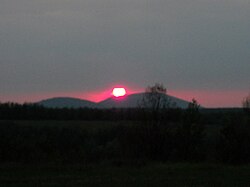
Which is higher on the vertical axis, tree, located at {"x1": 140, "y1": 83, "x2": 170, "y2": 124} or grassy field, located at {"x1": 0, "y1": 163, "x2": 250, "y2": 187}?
tree, located at {"x1": 140, "y1": 83, "x2": 170, "y2": 124}

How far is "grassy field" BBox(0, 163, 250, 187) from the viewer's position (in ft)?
78.2

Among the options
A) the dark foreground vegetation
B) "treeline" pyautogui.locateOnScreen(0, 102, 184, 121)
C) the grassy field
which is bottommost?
the grassy field

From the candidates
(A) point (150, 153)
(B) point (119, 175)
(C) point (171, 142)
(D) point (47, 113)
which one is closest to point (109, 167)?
(B) point (119, 175)

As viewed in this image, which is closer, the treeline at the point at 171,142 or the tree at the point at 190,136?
the treeline at the point at 171,142

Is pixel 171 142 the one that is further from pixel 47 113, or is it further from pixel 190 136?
pixel 47 113

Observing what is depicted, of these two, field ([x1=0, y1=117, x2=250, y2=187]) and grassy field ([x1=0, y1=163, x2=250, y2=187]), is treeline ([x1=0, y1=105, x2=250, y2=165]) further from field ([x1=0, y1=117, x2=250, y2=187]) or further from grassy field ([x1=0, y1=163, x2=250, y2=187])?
grassy field ([x1=0, y1=163, x2=250, y2=187])

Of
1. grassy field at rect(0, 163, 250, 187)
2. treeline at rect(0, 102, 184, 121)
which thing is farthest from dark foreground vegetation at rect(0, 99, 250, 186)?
treeline at rect(0, 102, 184, 121)

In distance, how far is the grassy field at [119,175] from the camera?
23.8 meters

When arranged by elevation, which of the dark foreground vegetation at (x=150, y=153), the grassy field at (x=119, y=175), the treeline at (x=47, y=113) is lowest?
the grassy field at (x=119, y=175)

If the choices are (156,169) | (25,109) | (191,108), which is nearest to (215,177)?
(156,169)

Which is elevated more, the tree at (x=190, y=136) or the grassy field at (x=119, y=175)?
the tree at (x=190, y=136)

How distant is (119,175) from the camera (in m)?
27.2

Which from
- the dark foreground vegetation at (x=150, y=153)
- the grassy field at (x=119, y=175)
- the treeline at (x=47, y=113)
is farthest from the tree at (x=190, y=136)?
the treeline at (x=47, y=113)

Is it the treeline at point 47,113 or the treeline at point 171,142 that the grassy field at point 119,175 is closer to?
the treeline at point 171,142
